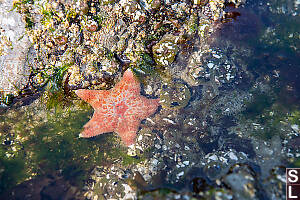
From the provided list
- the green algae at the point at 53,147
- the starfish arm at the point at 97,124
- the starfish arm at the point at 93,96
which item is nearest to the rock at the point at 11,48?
the green algae at the point at 53,147

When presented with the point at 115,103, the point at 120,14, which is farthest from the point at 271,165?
the point at 120,14

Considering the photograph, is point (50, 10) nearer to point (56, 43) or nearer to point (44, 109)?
point (56, 43)

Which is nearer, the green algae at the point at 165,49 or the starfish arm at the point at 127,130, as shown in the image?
the starfish arm at the point at 127,130

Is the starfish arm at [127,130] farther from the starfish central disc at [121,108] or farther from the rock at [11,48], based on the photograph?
the rock at [11,48]

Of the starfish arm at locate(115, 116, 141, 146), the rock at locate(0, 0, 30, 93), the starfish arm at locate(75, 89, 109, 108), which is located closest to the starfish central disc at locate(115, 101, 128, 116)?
the starfish arm at locate(115, 116, 141, 146)

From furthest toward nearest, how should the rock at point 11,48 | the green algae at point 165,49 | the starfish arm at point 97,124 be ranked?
the green algae at point 165,49
the starfish arm at point 97,124
the rock at point 11,48

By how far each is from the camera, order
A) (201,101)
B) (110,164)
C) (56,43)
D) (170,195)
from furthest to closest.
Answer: (201,101)
(110,164)
(56,43)
(170,195)

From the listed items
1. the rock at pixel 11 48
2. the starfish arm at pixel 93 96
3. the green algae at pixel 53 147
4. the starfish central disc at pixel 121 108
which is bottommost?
the green algae at pixel 53 147

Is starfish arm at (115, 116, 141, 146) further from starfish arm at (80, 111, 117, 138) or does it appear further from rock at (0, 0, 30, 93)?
rock at (0, 0, 30, 93)
